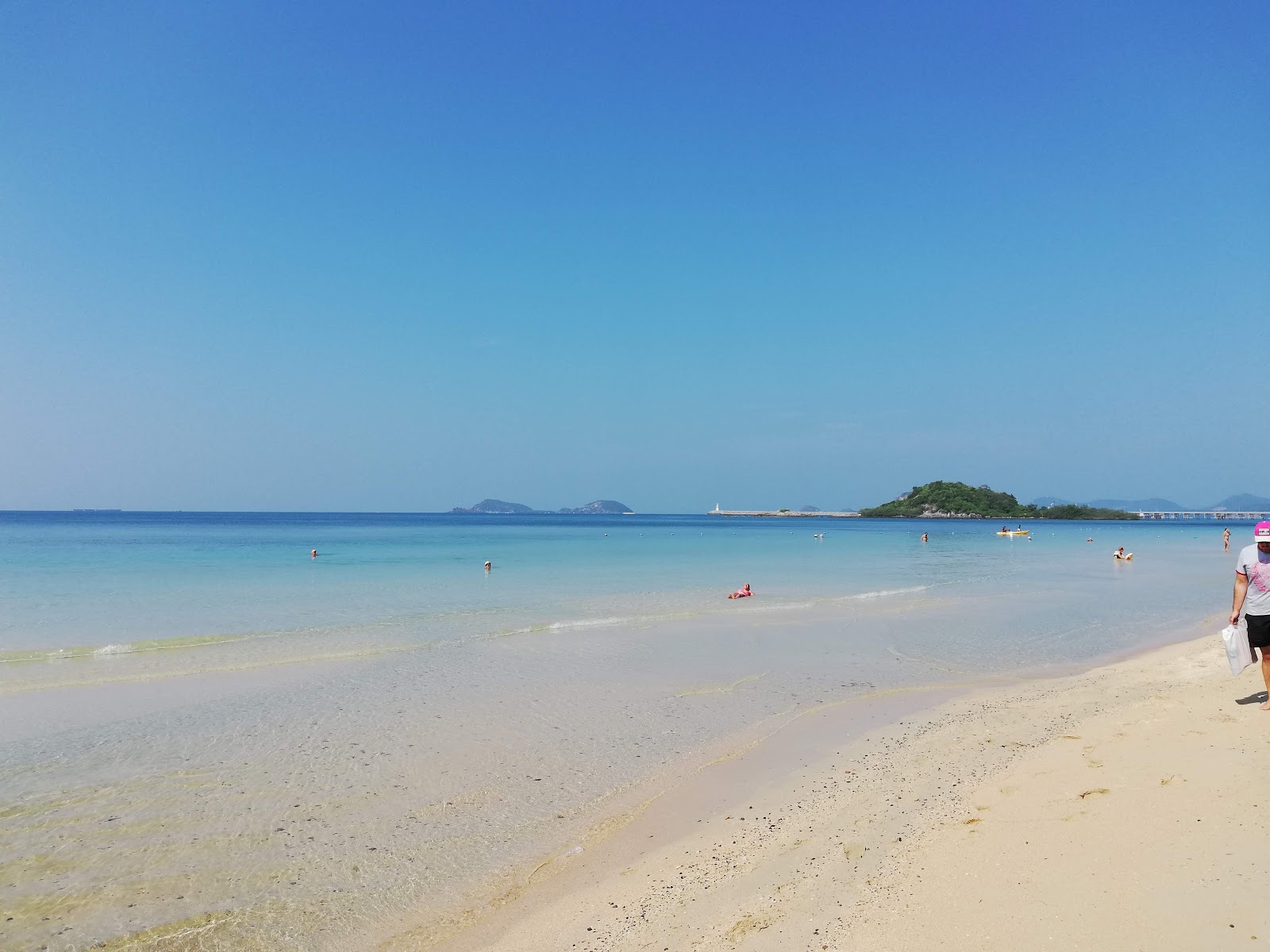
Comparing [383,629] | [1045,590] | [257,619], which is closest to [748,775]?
[383,629]

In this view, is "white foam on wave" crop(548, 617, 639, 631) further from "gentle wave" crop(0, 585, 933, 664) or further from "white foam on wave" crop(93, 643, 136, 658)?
"white foam on wave" crop(93, 643, 136, 658)

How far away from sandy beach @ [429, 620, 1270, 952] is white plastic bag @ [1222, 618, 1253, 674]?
398mm

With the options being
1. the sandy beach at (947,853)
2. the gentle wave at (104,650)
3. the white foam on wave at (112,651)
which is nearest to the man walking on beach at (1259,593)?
the sandy beach at (947,853)

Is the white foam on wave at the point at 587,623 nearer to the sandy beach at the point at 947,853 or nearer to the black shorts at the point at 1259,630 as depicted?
the sandy beach at the point at 947,853

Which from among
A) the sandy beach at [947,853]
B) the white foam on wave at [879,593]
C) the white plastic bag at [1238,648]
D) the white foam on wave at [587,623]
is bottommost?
the white foam on wave at [879,593]

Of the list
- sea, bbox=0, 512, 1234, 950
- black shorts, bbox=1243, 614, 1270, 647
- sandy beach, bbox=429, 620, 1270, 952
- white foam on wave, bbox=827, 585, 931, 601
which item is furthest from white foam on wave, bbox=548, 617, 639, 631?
black shorts, bbox=1243, 614, 1270, 647

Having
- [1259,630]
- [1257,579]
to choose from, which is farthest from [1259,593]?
[1259,630]

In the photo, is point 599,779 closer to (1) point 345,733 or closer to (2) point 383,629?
(1) point 345,733

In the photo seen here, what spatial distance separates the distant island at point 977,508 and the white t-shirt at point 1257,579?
6681 inches

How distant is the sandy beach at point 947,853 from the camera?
12.8 ft

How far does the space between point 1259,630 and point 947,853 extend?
5.28 m

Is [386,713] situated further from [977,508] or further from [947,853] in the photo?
[977,508]

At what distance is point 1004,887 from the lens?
4.21m

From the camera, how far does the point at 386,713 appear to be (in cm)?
951
